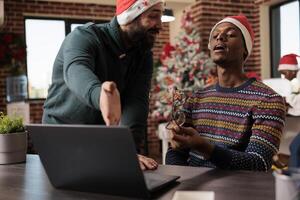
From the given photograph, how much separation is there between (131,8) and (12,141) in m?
0.68

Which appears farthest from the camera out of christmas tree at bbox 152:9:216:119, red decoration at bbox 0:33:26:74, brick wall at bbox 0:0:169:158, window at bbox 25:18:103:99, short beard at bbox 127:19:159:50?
window at bbox 25:18:103:99

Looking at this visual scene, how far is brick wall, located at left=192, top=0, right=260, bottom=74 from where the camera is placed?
5641mm

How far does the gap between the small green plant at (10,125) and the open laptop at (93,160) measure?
1.60 ft

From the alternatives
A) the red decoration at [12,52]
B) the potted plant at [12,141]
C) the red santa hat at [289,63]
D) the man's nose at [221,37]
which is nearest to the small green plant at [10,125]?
the potted plant at [12,141]

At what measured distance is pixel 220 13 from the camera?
18.9 feet

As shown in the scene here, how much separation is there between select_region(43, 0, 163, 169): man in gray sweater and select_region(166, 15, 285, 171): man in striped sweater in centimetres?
23

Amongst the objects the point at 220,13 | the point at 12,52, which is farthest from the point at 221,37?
the point at 12,52

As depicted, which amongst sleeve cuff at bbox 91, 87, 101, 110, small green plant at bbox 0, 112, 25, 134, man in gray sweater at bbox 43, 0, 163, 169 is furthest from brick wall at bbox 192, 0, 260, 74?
sleeve cuff at bbox 91, 87, 101, 110

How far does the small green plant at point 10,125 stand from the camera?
1.45 meters

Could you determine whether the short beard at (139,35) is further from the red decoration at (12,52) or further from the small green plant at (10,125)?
the red decoration at (12,52)

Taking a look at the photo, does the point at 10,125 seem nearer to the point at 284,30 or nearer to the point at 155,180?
the point at 155,180

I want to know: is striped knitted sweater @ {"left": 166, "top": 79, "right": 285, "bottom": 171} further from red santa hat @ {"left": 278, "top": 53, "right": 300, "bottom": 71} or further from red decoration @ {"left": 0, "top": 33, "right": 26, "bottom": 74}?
red decoration @ {"left": 0, "top": 33, "right": 26, "bottom": 74}

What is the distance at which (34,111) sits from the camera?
609 cm

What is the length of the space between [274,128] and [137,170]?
736mm
